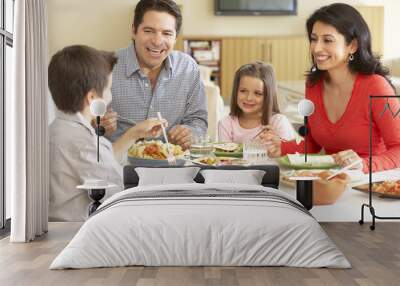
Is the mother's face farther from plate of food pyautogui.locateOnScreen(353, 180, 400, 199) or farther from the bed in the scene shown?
the bed

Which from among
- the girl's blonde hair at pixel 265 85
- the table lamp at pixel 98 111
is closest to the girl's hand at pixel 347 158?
the girl's blonde hair at pixel 265 85

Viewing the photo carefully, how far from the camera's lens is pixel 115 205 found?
442cm

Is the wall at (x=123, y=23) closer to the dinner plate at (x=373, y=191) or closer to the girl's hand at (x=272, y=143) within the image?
the girl's hand at (x=272, y=143)

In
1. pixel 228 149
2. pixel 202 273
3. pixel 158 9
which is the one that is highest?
pixel 158 9

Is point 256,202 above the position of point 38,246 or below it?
above

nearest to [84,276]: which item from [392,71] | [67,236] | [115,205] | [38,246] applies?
[115,205]

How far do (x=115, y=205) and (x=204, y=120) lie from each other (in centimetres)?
161

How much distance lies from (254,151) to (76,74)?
1646 millimetres

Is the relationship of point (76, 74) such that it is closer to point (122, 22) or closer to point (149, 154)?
point (122, 22)

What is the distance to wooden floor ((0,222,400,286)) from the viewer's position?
12.3 feet

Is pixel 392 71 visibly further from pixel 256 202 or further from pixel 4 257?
pixel 4 257

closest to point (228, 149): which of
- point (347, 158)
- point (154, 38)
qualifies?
point (347, 158)

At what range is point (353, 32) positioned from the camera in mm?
5715

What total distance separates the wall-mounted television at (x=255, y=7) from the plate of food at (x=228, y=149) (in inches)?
44.3
